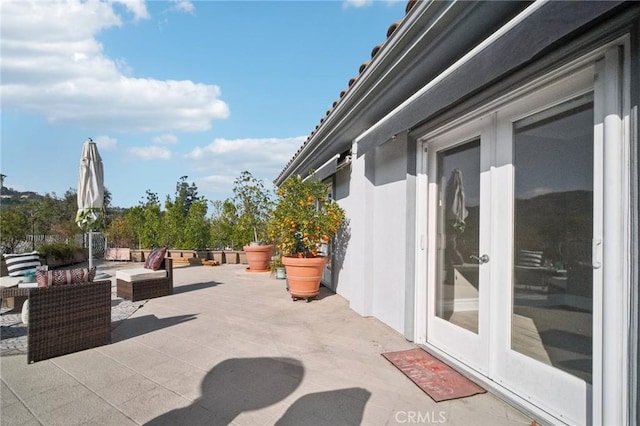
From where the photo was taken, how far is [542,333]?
257 cm

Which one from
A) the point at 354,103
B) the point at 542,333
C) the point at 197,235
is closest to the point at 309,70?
the point at 354,103

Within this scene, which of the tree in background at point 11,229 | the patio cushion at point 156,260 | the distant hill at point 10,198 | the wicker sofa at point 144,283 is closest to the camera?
the wicker sofa at point 144,283

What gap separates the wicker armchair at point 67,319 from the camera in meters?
3.53

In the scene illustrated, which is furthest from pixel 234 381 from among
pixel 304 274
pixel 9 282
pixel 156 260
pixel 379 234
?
pixel 9 282

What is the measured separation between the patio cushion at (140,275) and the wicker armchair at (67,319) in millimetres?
2599

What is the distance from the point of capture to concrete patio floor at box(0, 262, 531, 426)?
8.39 feet

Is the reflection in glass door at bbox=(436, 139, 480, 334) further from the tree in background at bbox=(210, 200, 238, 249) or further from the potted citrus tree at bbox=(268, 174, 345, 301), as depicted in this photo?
the tree in background at bbox=(210, 200, 238, 249)

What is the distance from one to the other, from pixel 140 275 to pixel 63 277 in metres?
2.81

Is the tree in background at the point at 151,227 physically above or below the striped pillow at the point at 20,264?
above

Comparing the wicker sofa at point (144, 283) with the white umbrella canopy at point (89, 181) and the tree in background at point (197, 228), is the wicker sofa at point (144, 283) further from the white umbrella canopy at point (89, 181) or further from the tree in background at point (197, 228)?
the tree in background at point (197, 228)

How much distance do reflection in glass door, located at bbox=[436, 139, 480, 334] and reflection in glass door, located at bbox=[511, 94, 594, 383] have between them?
515mm

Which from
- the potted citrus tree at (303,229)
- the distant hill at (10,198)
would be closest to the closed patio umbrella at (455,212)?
the potted citrus tree at (303,229)

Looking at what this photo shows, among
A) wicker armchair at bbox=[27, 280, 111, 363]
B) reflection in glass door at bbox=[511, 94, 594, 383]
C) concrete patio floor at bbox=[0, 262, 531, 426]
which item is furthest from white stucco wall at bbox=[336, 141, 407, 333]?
wicker armchair at bbox=[27, 280, 111, 363]

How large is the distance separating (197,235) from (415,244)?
10.5 meters
